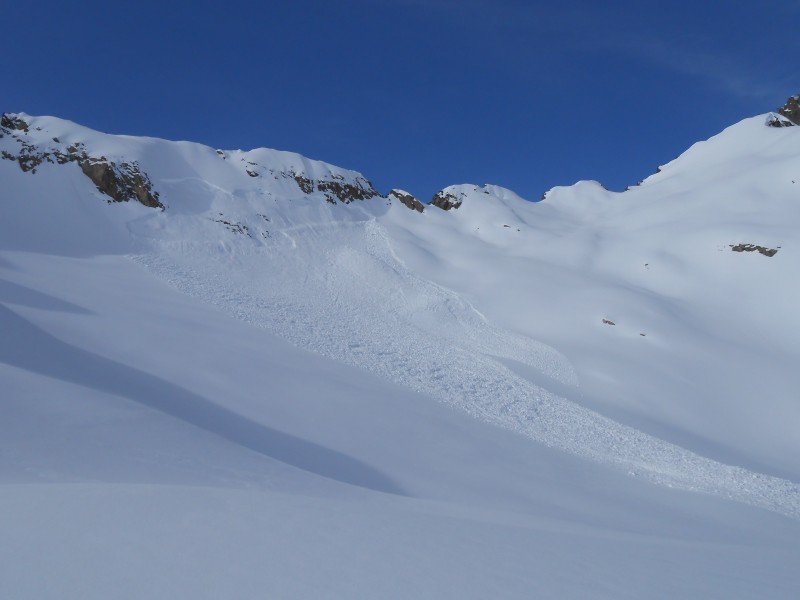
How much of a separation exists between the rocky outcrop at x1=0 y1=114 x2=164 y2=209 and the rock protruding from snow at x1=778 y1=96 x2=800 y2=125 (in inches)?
2801

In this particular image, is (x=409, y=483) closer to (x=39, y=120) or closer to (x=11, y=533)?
(x=11, y=533)

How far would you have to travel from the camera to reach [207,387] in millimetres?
11289

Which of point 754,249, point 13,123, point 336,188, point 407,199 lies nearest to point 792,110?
point 754,249

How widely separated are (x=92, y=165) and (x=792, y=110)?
75.5m

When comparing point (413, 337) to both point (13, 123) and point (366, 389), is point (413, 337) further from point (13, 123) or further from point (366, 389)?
point (13, 123)

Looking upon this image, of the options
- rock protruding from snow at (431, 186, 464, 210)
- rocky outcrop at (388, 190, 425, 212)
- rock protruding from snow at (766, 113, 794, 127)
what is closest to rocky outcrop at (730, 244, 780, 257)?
rock protruding from snow at (431, 186, 464, 210)

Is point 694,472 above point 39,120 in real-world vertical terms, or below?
below

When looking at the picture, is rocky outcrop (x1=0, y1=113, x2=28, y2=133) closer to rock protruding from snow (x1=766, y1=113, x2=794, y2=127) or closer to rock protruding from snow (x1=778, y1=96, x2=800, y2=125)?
rock protruding from snow (x1=766, y1=113, x2=794, y2=127)

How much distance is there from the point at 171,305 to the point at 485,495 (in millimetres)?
13109

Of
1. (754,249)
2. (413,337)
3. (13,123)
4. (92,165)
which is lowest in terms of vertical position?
(413,337)

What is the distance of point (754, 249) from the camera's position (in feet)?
107

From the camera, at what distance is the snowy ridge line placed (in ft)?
42.8

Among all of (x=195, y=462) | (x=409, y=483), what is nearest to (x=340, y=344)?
(x=409, y=483)

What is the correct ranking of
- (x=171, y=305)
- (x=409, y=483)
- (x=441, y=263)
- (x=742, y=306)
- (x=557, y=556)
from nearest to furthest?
(x=557, y=556) < (x=409, y=483) < (x=171, y=305) < (x=742, y=306) < (x=441, y=263)
